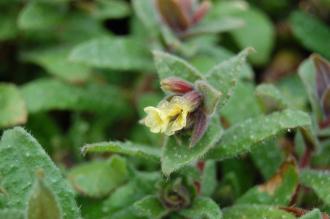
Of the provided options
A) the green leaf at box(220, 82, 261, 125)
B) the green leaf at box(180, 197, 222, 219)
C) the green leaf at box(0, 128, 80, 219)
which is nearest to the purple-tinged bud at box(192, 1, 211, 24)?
the green leaf at box(220, 82, 261, 125)

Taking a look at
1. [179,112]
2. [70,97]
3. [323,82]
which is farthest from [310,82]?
[70,97]

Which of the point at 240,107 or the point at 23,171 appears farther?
the point at 240,107

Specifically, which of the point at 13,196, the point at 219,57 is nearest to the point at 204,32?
the point at 219,57

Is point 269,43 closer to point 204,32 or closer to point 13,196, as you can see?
point 204,32

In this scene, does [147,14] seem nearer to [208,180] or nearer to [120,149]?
[208,180]

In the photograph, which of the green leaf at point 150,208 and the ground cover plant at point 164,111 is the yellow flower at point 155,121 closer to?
the ground cover plant at point 164,111

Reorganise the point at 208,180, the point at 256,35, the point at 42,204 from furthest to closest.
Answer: the point at 256,35
the point at 208,180
the point at 42,204

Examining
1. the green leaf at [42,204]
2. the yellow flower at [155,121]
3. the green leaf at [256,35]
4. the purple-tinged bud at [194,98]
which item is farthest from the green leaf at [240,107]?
the green leaf at [42,204]

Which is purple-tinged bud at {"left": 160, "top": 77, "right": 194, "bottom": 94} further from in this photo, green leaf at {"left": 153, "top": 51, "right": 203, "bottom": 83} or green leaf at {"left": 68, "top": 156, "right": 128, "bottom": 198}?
green leaf at {"left": 68, "top": 156, "right": 128, "bottom": 198}
